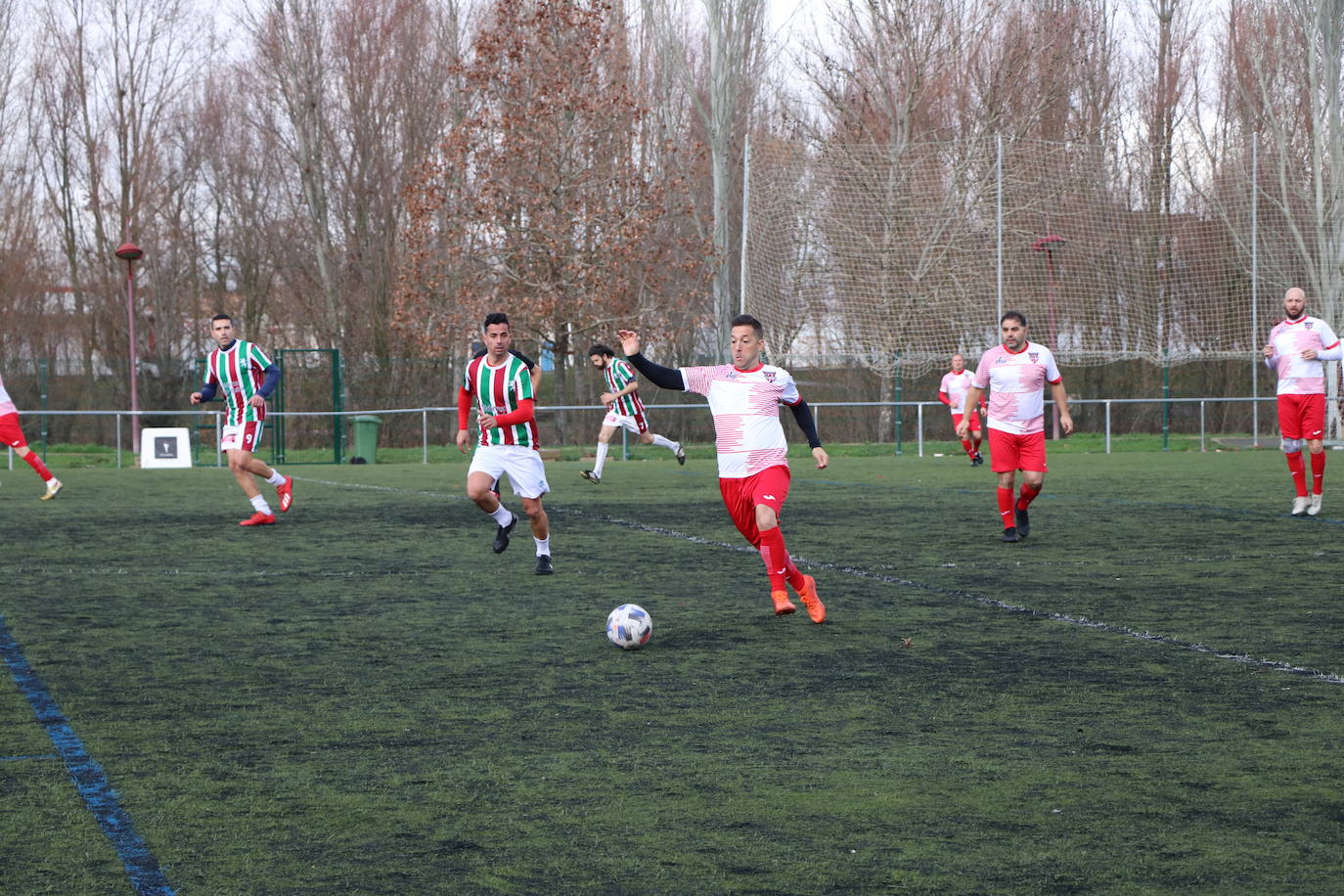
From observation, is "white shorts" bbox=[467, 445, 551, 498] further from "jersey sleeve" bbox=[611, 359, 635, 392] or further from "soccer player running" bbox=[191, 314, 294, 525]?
"jersey sleeve" bbox=[611, 359, 635, 392]

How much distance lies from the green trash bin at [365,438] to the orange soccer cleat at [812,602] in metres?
23.7

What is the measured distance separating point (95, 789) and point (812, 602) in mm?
4162

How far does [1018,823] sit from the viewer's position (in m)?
4.19

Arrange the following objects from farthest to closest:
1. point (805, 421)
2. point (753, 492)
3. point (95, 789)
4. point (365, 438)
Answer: point (365, 438), point (805, 421), point (753, 492), point (95, 789)

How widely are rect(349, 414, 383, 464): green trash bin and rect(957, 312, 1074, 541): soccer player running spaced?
66.4 feet

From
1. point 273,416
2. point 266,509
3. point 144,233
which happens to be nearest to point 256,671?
point 266,509

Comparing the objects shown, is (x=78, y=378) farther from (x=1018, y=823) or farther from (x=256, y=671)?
(x=1018, y=823)

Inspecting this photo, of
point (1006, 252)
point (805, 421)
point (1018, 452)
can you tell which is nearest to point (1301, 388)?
point (1018, 452)

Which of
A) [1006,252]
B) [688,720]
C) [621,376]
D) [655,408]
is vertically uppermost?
[1006,252]

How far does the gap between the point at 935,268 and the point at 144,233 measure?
21.9 meters

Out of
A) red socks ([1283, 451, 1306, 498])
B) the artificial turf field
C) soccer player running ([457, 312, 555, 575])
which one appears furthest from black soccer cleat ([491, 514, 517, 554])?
A: red socks ([1283, 451, 1306, 498])

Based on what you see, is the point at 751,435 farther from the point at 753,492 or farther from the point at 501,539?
the point at 501,539

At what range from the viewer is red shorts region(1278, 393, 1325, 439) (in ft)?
46.4

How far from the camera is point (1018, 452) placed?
1242 cm
